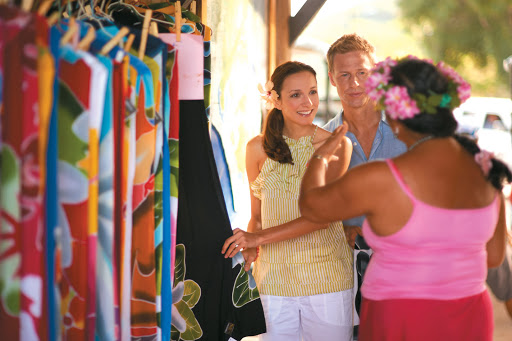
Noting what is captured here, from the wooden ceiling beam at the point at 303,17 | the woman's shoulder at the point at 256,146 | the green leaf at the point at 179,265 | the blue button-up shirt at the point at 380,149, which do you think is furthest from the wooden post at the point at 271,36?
the green leaf at the point at 179,265

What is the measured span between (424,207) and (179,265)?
0.91m

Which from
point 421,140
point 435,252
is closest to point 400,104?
point 421,140

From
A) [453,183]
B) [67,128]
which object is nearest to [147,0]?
[67,128]

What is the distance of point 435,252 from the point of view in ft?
5.61

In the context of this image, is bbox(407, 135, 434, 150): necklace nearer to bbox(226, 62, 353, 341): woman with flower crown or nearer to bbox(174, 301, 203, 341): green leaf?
bbox(226, 62, 353, 341): woman with flower crown

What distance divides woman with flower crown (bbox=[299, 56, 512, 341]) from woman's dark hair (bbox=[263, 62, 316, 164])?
1.88 ft

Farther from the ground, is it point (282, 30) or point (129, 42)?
point (282, 30)

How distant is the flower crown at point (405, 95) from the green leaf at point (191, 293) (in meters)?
0.93

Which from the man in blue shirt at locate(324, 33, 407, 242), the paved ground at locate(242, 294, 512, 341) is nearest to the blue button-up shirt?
the man in blue shirt at locate(324, 33, 407, 242)

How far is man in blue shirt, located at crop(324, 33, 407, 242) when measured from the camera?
2.76m

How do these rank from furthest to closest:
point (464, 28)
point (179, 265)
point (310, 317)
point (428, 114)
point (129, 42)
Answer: point (464, 28), point (310, 317), point (179, 265), point (428, 114), point (129, 42)

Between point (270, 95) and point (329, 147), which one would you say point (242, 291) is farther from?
point (270, 95)

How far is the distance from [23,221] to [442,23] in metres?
22.6

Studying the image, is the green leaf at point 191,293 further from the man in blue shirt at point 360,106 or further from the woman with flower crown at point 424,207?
the man in blue shirt at point 360,106
